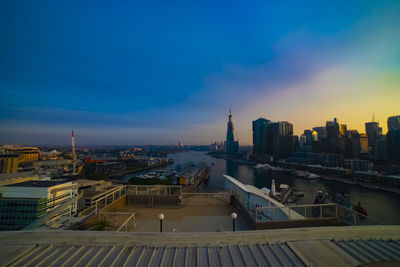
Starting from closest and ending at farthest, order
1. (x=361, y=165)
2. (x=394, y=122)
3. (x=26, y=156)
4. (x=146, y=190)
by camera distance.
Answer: (x=146, y=190) < (x=361, y=165) < (x=26, y=156) < (x=394, y=122)

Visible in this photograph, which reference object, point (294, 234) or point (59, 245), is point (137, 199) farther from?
point (294, 234)

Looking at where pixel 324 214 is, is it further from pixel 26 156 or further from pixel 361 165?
pixel 26 156

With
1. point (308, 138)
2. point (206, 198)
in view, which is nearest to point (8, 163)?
point (206, 198)

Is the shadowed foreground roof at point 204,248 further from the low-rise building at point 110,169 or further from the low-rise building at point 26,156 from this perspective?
the low-rise building at point 26,156

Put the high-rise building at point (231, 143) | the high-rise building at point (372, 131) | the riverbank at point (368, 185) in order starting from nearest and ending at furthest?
the riverbank at point (368, 185) < the high-rise building at point (372, 131) < the high-rise building at point (231, 143)

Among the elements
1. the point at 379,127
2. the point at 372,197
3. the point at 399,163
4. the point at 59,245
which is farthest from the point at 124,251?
the point at 379,127

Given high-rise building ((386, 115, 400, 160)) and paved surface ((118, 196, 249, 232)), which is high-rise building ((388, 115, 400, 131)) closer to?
high-rise building ((386, 115, 400, 160))

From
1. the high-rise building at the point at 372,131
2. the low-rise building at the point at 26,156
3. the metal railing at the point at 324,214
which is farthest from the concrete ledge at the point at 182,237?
the high-rise building at the point at 372,131

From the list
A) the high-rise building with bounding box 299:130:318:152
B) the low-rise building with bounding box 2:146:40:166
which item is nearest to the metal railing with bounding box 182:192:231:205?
the low-rise building with bounding box 2:146:40:166
